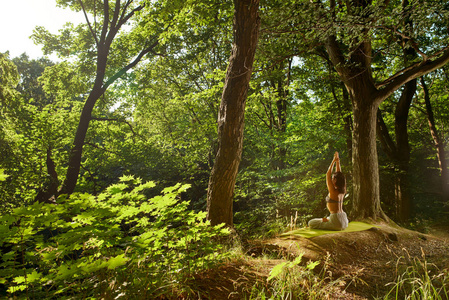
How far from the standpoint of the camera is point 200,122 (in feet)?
44.2

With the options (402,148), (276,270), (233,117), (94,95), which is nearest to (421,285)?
(276,270)

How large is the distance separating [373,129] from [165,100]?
12669 millimetres

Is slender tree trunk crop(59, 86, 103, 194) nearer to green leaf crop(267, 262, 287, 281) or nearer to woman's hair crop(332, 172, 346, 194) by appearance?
woman's hair crop(332, 172, 346, 194)

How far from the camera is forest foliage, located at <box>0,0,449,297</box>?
2783 mm

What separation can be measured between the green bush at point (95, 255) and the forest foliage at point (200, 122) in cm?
2

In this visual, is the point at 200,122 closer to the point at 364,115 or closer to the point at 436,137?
the point at 364,115

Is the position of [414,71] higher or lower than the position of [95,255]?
higher

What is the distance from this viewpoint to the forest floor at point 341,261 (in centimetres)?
264

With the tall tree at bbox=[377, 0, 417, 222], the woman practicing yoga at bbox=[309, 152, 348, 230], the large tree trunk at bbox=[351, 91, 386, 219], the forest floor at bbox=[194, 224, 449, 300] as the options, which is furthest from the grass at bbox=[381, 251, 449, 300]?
the tall tree at bbox=[377, 0, 417, 222]

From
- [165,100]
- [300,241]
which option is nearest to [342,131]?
[300,241]

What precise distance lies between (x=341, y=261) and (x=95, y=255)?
371cm

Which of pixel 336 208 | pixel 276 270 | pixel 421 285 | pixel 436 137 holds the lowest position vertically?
pixel 421 285

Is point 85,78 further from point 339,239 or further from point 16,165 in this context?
point 339,239

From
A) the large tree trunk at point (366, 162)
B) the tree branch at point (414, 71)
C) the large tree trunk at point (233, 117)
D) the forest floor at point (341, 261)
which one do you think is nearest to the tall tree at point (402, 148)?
the tree branch at point (414, 71)
